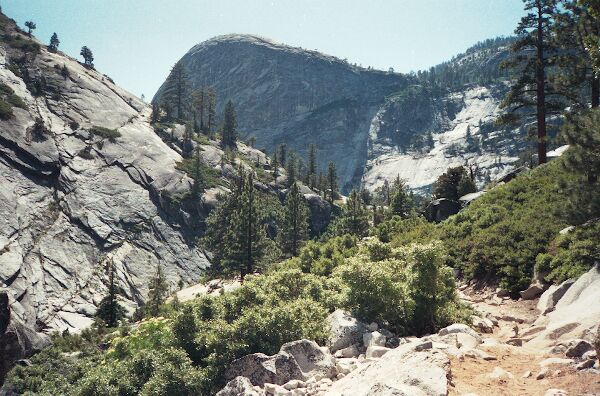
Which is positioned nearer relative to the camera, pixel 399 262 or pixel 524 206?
pixel 399 262

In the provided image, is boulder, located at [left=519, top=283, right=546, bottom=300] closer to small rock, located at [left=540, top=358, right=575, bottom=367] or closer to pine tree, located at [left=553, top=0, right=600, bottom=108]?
small rock, located at [left=540, top=358, right=575, bottom=367]

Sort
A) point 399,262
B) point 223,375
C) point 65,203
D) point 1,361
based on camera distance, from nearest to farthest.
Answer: point 223,375, point 399,262, point 1,361, point 65,203

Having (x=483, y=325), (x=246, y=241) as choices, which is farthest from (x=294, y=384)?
(x=246, y=241)

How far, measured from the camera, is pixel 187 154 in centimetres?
9725

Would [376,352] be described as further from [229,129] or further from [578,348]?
[229,129]

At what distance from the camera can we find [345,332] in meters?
13.5

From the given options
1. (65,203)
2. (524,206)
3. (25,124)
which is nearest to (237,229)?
(65,203)

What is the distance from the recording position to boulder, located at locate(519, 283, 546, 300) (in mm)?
16839

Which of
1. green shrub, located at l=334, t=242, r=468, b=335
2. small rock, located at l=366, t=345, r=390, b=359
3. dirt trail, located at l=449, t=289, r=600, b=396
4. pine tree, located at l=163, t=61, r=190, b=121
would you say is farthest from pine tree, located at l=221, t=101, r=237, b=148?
dirt trail, located at l=449, t=289, r=600, b=396

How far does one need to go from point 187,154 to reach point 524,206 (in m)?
82.9

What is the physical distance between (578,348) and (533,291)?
28.5 feet

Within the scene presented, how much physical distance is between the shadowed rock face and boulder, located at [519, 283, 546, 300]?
1709 inches

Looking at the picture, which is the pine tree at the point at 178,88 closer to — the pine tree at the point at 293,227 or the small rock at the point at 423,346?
the pine tree at the point at 293,227

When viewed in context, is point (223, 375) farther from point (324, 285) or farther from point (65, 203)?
point (65, 203)
